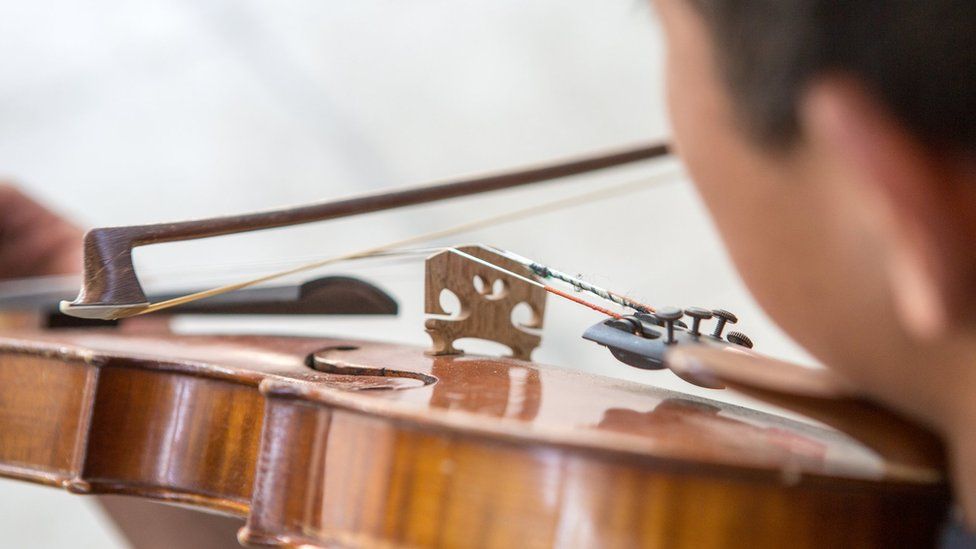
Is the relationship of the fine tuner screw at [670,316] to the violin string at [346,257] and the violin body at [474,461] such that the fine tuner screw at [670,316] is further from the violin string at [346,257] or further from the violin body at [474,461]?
the violin string at [346,257]

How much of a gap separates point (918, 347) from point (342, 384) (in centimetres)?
43

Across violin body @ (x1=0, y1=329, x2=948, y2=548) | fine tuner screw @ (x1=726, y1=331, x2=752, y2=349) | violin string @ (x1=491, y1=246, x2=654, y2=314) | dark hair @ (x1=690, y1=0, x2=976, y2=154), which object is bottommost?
violin body @ (x1=0, y1=329, x2=948, y2=548)

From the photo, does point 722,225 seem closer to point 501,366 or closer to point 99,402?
point 501,366

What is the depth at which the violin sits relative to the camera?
449 mm

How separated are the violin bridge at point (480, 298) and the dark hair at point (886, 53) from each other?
497 mm

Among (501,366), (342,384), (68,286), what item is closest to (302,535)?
(342,384)

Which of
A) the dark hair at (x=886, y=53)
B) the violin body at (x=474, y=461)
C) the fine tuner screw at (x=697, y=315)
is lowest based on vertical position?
the violin body at (x=474, y=461)

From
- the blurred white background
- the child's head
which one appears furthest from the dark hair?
the blurred white background

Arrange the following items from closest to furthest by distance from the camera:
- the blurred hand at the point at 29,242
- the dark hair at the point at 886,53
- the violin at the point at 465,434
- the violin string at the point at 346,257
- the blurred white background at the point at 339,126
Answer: the dark hair at the point at 886,53, the violin at the point at 465,434, the violin string at the point at 346,257, the blurred hand at the point at 29,242, the blurred white background at the point at 339,126

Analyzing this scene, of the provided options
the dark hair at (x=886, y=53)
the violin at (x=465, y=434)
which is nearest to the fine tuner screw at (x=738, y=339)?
the violin at (x=465, y=434)

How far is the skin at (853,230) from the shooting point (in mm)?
356

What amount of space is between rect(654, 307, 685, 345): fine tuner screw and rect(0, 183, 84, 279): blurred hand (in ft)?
4.36

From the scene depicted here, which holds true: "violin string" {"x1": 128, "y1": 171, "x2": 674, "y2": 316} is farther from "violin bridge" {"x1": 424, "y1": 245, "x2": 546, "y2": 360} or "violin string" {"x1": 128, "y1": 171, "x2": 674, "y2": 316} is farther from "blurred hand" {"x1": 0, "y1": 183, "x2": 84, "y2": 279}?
"blurred hand" {"x1": 0, "y1": 183, "x2": 84, "y2": 279}

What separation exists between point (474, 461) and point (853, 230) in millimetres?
228
